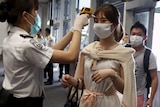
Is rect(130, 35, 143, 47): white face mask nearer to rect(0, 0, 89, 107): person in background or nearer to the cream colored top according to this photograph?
the cream colored top

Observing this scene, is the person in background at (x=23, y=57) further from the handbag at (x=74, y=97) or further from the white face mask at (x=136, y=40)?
the white face mask at (x=136, y=40)

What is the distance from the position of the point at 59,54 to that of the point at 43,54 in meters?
0.09

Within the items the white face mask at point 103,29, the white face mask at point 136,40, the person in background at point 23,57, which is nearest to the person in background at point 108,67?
the white face mask at point 103,29

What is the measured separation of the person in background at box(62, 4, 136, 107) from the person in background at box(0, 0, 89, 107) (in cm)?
17

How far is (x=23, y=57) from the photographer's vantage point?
4.18 feet

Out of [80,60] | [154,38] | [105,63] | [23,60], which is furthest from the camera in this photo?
[154,38]

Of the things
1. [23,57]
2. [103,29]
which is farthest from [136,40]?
[23,57]

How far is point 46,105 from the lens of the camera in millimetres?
4195

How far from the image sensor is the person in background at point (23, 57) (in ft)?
4.20

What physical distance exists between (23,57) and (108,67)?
52 centimetres

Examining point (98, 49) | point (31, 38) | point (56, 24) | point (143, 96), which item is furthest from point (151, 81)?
point (56, 24)

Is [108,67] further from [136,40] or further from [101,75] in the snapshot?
[136,40]

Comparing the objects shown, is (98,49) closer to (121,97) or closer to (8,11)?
(121,97)

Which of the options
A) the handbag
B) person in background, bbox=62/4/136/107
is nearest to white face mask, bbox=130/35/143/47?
person in background, bbox=62/4/136/107
